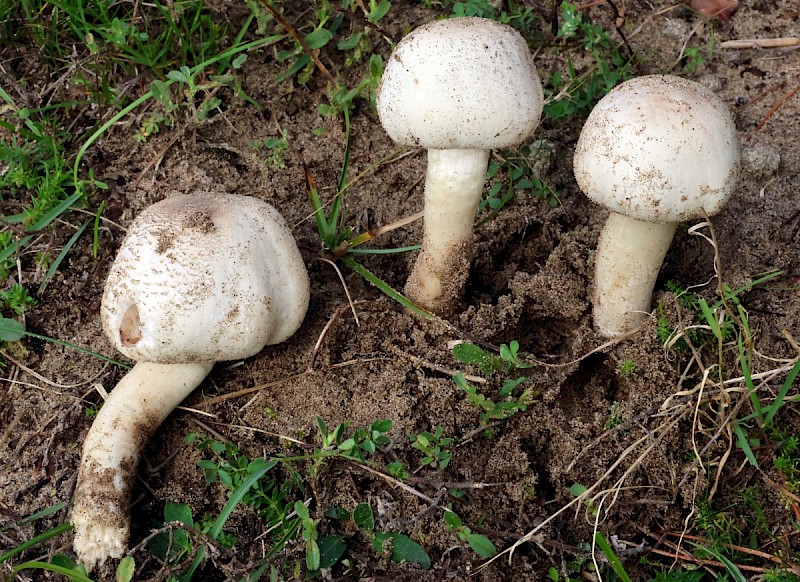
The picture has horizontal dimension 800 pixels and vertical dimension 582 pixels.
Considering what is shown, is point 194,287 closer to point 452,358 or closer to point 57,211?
point 452,358

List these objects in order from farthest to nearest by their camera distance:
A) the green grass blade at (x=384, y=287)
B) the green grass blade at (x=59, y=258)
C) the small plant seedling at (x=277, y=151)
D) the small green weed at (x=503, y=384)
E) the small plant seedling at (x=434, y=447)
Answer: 1. the small plant seedling at (x=277, y=151)
2. the green grass blade at (x=59, y=258)
3. the green grass blade at (x=384, y=287)
4. the small green weed at (x=503, y=384)
5. the small plant seedling at (x=434, y=447)

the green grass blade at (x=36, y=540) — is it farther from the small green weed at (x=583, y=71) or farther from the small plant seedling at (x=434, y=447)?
the small green weed at (x=583, y=71)

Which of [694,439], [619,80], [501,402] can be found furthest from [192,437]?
[619,80]

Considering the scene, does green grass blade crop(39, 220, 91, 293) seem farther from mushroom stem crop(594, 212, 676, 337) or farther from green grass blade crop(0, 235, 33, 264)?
mushroom stem crop(594, 212, 676, 337)

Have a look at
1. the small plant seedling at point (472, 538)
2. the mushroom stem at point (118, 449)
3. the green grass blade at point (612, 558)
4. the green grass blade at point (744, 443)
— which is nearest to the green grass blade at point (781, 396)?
the green grass blade at point (744, 443)

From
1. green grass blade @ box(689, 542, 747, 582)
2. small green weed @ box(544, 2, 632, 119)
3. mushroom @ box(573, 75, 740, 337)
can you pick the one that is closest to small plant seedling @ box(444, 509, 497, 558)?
green grass blade @ box(689, 542, 747, 582)
